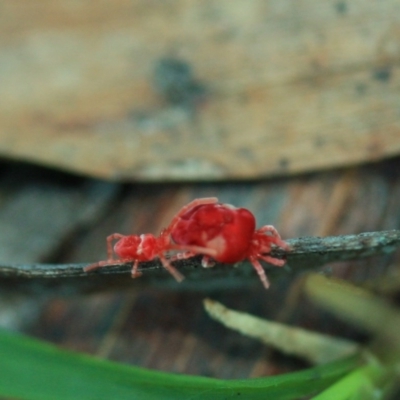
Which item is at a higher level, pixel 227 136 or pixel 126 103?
pixel 126 103

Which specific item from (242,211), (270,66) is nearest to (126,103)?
(270,66)

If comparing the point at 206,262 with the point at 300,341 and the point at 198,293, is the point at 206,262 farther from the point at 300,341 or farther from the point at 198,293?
the point at 198,293

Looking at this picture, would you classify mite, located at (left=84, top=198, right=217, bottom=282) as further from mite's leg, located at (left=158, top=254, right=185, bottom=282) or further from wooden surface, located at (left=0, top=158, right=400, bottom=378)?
wooden surface, located at (left=0, top=158, right=400, bottom=378)

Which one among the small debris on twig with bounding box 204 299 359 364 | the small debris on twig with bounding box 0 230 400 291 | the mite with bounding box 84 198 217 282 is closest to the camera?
the small debris on twig with bounding box 0 230 400 291

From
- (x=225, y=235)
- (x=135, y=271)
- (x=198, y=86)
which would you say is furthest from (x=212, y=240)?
(x=198, y=86)

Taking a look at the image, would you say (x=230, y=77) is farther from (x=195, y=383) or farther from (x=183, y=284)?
(x=195, y=383)

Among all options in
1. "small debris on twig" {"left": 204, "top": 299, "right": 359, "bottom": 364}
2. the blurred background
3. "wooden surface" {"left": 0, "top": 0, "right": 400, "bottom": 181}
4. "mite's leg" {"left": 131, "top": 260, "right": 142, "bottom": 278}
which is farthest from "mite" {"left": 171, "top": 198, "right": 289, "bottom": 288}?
"wooden surface" {"left": 0, "top": 0, "right": 400, "bottom": 181}
